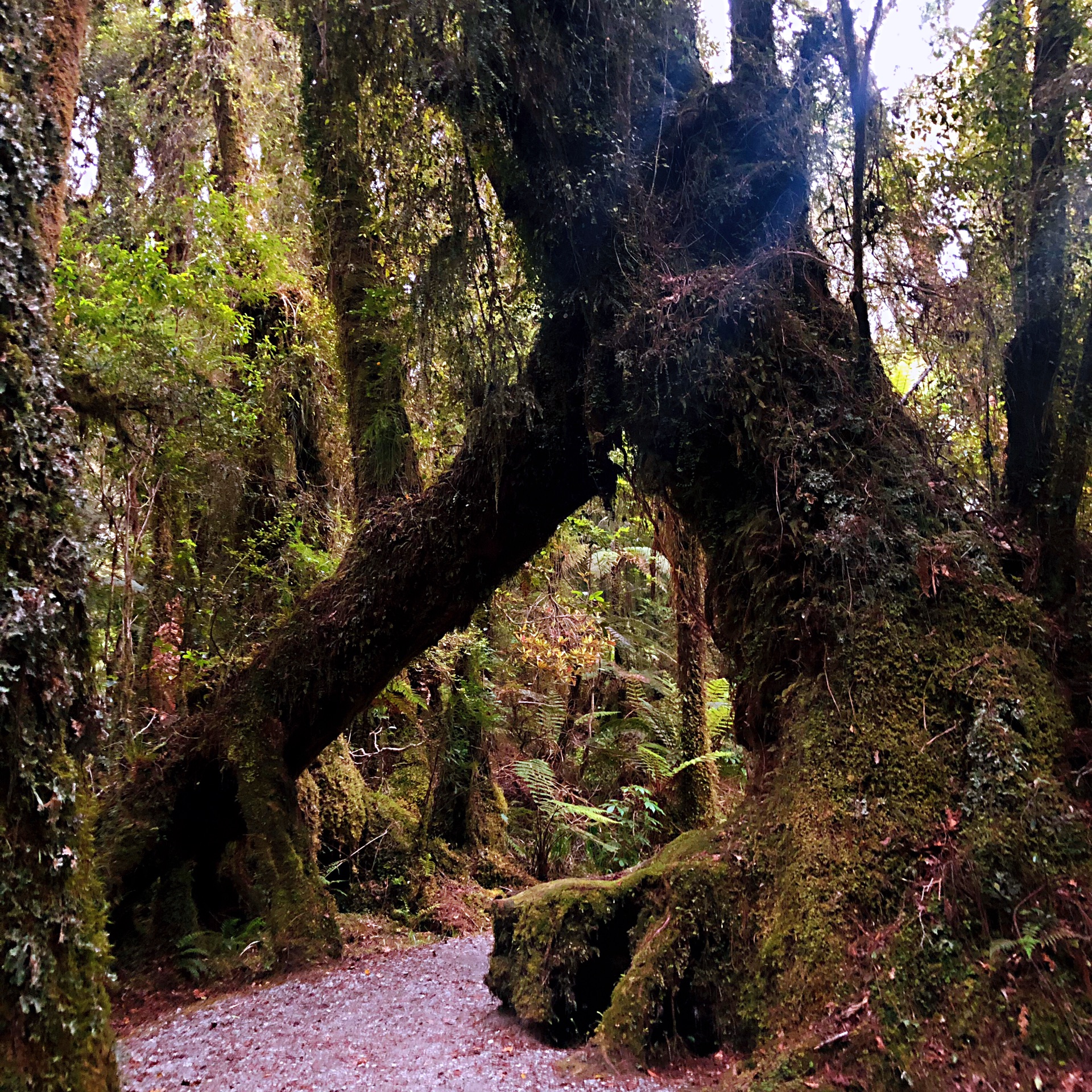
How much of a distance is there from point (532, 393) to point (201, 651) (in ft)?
18.8

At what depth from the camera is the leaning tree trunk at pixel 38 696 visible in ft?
8.16

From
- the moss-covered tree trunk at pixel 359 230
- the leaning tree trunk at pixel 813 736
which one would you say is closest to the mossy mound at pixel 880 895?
the leaning tree trunk at pixel 813 736

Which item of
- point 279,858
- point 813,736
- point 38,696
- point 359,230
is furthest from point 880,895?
point 359,230

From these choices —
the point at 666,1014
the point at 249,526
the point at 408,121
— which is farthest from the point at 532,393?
the point at 249,526

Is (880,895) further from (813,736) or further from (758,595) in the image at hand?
(758,595)

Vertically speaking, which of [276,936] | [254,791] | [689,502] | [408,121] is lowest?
[276,936]

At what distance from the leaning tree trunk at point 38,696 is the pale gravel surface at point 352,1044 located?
59.5 inches

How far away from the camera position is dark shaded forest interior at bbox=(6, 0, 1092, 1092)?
2873 millimetres

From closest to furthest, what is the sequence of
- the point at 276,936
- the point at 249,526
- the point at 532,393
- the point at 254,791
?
the point at 532,393, the point at 276,936, the point at 254,791, the point at 249,526

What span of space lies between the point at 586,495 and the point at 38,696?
14.1 feet

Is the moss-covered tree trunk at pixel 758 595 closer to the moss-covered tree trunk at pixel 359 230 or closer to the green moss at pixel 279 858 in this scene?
the green moss at pixel 279 858

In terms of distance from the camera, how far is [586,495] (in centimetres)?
622

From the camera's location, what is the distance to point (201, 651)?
347 inches

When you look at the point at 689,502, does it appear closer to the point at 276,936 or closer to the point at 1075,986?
the point at 1075,986
